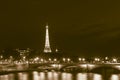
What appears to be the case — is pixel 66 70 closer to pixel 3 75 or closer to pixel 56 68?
pixel 56 68

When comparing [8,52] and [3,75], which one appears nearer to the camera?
[3,75]

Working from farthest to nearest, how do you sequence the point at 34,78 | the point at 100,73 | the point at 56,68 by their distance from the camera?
the point at 56,68 < the point at 100,73 < the point at 34,78

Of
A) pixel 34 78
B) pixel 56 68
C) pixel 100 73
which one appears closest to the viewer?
pixel 34 78

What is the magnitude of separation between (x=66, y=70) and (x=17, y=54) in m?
13.7

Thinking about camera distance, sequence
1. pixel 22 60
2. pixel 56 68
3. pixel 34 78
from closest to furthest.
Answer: pixel 34 78 < pixel 56 68 < pixel 22 60

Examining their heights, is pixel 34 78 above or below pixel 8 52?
below

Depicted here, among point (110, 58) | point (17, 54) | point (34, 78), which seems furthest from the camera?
point (17, 54)

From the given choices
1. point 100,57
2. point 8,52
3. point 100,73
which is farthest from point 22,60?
point 100,73

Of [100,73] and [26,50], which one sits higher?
[26,50]

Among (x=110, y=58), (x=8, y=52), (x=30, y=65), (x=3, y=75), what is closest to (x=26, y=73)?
(x=30, y=65)

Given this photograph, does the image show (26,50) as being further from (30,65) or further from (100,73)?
(100,73)

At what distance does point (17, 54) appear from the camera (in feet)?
211

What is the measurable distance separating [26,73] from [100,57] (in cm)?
1149

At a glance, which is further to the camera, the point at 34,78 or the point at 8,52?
the point at 8,52
